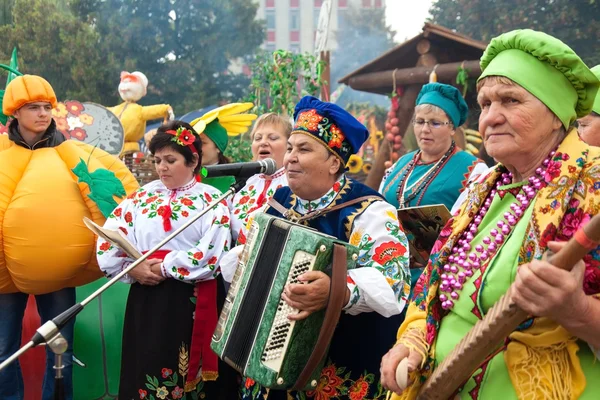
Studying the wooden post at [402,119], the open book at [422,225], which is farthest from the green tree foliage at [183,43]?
the open book at [422,225]

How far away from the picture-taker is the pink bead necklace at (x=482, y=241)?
197 cm

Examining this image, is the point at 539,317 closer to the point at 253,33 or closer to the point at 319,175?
the point at 319,175

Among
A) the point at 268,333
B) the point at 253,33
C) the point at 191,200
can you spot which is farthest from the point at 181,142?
the point at 253,33

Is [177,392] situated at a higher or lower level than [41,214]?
lower

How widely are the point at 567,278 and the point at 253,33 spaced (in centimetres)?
2295

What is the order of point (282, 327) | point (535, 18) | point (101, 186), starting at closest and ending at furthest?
point (282, 327)
point (101, 186)
point (535, 18)

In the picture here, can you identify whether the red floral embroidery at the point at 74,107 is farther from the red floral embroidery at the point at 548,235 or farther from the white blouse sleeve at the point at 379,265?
the red floral embroidery at the point at 548,235

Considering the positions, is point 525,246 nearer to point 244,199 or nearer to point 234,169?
point 234,169

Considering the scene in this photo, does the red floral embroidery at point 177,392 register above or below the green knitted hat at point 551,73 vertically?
below

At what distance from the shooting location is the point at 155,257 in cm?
389

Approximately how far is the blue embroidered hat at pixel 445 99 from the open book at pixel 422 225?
1076mm

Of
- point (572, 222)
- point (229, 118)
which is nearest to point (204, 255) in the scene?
point (229, 118)

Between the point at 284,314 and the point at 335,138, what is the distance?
0.85m

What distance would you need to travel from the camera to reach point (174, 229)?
12.6 ft
